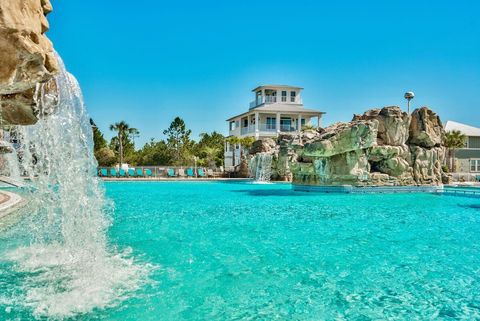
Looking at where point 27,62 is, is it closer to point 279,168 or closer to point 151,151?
point 279,168

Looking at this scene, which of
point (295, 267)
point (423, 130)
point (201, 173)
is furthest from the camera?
point (201, 173)

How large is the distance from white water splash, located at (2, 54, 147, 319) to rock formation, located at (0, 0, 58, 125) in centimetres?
90

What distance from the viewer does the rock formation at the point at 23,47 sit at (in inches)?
116

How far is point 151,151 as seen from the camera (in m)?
58.3

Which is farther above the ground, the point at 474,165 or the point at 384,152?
the point at 384,152

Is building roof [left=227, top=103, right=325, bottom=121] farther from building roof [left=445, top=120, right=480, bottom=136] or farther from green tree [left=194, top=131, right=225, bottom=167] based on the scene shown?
building roof [left=445, top=120, right=480, bottom=136]

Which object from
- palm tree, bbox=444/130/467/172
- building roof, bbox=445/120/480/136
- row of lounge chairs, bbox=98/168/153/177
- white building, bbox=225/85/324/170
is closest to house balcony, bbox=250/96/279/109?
white building, bbox=225/85/324/170

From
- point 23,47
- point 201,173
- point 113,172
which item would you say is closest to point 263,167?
point 201,173

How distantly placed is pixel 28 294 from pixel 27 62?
384 cm

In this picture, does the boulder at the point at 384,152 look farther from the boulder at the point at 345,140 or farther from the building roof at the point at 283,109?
the building roof at the point at 283,109

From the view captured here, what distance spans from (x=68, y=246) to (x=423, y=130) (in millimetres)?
25060

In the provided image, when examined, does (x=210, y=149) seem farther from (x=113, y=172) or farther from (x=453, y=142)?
(x=453, y=142)

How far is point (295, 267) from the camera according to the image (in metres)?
7.55

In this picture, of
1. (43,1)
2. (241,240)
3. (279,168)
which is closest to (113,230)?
(241,240)
